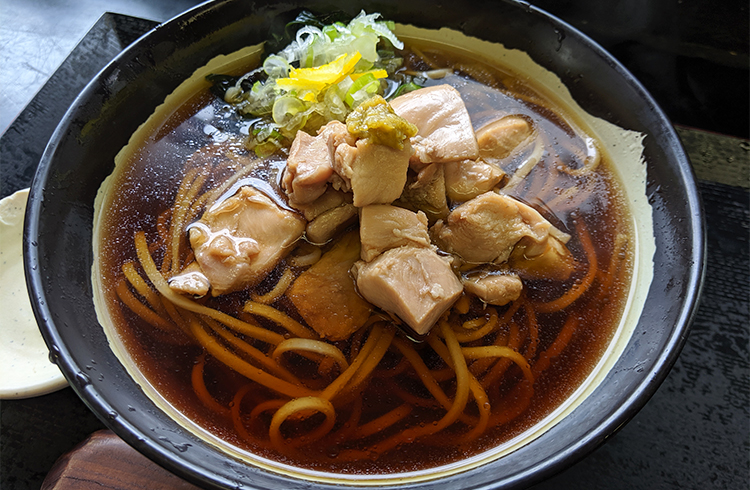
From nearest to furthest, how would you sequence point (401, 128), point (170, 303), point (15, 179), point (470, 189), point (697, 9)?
1. point (401, 128)
2. point (170, 303)
3. point (470, 189)
4. point (15, 179)
5. point (697, 9)

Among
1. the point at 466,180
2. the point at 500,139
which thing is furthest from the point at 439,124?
the point at 500,139

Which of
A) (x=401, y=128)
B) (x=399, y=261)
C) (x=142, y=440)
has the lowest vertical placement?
(x=142, y=440)

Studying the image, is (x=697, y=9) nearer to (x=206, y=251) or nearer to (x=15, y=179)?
(x=206, y=251)

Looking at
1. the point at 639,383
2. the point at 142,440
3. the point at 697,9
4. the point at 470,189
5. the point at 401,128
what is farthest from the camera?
the point at 697,9

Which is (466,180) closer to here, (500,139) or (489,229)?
(489,229)

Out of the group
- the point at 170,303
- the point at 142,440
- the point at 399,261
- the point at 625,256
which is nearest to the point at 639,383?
the point at 625,256

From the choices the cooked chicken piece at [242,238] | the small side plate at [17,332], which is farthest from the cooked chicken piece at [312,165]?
the small side plate at [17,332]

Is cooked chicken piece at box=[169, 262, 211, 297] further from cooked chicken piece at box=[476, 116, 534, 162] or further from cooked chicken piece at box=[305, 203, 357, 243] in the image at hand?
cooked chicken piece at box=[476, 116, 534, 162]
